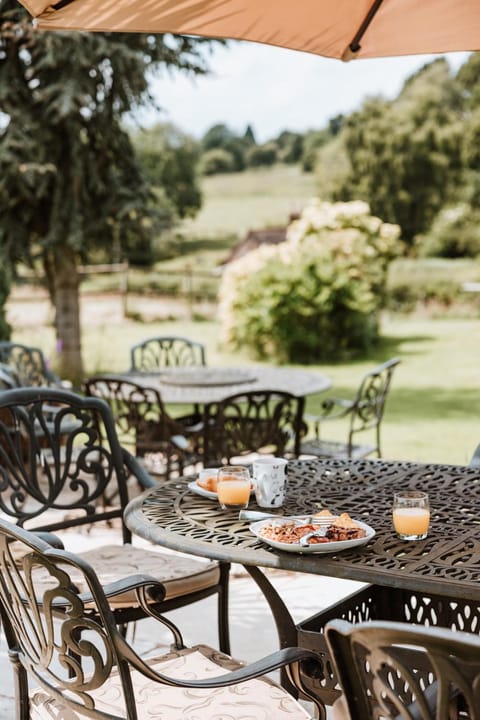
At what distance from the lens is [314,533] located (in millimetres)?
2145

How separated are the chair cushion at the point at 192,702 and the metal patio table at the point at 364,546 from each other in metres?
0.17

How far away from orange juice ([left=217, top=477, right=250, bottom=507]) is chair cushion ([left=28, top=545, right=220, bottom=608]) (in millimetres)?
366

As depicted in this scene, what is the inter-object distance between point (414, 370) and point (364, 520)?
10.2 m

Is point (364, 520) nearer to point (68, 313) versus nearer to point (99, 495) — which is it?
point (99, 495)

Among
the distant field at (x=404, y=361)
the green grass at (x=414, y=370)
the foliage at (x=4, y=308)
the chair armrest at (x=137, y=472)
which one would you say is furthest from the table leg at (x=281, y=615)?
the foliage at (x=4, y=308)

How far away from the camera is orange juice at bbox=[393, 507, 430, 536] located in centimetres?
220

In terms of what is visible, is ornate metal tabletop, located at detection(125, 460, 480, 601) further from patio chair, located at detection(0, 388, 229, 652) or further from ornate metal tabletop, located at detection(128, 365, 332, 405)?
ornate metal tabletop, located at detection(128, 365, 332, 405)

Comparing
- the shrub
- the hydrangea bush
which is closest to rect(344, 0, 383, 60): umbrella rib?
the hydrangea bush

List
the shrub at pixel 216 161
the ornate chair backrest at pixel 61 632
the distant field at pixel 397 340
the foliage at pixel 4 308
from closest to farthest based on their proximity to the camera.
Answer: the ornate chair backrest at pixel 61 632 < the foliage at pixel 4 308 < the distant field at pixel 397 340 < the shrub at pixel 216 161

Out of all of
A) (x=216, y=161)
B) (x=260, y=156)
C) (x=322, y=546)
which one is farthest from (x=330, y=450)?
(x=260, y=156)

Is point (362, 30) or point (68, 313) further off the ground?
point (362, 30)

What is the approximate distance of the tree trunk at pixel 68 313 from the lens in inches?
448

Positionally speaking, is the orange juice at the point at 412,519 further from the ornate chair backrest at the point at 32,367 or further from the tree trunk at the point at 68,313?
the tree trunk at the point at 68,313

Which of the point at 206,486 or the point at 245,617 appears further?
the point at 245,617
